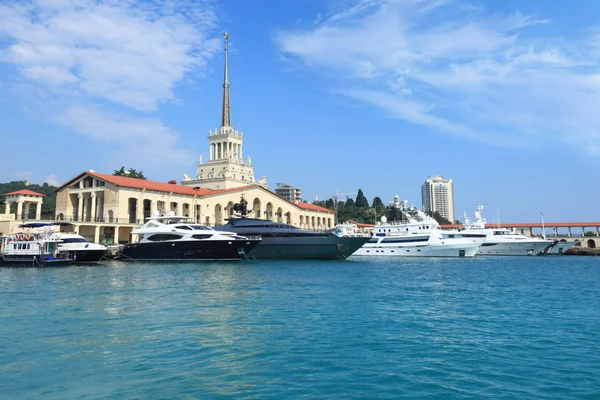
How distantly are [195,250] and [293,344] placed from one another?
32935 mm

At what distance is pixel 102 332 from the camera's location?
43.5ft

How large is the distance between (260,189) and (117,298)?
205 ft

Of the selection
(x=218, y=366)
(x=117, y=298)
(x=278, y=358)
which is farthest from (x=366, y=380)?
(x=117, y=298)

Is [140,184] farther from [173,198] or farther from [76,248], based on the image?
[76,248]

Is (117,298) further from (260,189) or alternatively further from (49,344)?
(260,189)

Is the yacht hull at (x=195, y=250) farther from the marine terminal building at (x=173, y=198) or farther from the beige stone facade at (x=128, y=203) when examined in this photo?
the beige stone facade at (x=128, y=203)

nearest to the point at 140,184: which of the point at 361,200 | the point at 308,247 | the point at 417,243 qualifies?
the point at 308,247

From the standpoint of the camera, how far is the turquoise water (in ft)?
29.4

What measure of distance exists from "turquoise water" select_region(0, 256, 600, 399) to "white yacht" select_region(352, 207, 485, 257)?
39155mm

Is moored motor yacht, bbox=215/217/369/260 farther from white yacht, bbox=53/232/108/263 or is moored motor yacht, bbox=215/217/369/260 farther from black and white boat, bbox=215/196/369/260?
white yacht, bbox=53/232/108/263

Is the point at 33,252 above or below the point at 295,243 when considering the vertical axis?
below

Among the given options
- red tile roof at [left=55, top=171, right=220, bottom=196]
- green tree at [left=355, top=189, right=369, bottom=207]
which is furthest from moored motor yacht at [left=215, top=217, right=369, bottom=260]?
green tree at [left=355, top=189, right=369, bottom=207]

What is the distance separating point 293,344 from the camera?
1205 centimetres

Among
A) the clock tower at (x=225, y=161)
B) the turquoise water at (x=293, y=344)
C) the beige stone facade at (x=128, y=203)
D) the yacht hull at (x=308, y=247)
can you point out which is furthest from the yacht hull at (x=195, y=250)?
the clock tower at (x=225, y=161)
